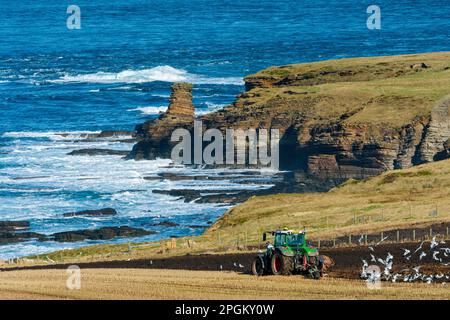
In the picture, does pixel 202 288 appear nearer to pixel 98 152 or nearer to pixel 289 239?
pixel 289 239

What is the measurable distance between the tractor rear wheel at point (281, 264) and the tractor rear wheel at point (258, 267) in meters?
0.43

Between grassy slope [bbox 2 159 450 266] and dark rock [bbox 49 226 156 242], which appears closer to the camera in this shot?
grassy slope [bbox 2 159 450 266]

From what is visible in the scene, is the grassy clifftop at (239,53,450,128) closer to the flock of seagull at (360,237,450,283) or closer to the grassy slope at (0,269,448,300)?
the flock of seagull at (360,237,450,283)

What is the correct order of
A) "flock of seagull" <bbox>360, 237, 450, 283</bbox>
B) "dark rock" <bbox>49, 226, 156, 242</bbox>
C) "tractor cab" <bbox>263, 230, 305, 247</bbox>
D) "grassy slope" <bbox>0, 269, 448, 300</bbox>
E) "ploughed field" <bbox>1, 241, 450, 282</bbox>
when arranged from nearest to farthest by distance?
"grassy slope" <bbox>0, 269, 448, 300</bbox> → "flock of seagull" <bbox>360, 237, 450, 283</bbox> → "tractor cab" <bbox>263, 230, 305, 247</bbox> → "ploughed field" <bbox>1, 241, 450, 282</bbox> → "dark rock" <bbox>49, 226, 156, 242</bbox>

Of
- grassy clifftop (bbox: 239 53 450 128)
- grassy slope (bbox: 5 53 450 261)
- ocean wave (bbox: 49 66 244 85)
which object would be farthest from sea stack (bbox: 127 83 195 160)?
ocean wave (bbox: 49 66 244 85)

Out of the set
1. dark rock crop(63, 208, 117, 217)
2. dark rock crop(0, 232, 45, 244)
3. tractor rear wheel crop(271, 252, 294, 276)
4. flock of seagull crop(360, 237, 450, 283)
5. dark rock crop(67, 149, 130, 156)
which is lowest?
dark rock crop(0, 232, 45, 244)

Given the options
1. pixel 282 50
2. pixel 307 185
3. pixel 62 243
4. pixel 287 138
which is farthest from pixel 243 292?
pixel 282 50

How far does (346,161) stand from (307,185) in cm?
332

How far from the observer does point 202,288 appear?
145 feet

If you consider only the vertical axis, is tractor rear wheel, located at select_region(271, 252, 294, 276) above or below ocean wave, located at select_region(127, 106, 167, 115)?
below

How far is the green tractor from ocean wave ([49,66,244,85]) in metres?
104

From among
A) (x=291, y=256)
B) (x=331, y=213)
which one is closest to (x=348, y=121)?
(x=331, y=213)

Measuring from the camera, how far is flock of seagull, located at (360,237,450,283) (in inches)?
1781

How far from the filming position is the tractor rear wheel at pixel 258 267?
47.0m
